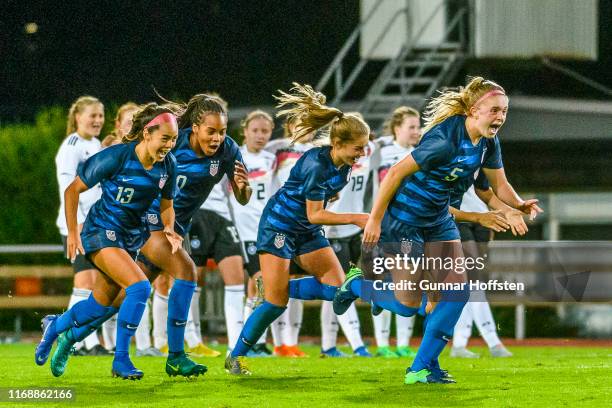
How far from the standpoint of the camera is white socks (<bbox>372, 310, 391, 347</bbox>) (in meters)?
11.5

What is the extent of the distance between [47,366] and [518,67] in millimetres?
8537

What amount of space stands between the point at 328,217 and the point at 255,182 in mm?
3181

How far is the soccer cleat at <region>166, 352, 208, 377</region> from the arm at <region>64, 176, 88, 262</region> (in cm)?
95

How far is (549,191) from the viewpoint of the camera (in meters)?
16.5

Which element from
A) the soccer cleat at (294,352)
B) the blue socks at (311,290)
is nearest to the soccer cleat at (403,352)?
the soccer cleat at (294,352)

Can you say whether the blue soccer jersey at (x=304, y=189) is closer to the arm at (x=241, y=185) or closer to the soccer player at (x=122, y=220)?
the arm at (x=241, y=185)

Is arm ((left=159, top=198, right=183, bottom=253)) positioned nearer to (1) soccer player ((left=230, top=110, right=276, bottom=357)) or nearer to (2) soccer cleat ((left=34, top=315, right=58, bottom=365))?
(2) soccer cleat ((left=34, top=315, right=58, bottom=365))

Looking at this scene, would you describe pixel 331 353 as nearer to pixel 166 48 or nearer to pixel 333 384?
pixel 333 384

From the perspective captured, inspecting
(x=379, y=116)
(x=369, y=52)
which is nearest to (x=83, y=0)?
(x=369, y=52)

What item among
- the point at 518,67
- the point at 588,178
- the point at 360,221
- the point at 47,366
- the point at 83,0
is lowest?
the point at 47,366

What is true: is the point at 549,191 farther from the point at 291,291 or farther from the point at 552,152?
the point at 291,291

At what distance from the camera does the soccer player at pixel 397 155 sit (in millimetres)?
11250

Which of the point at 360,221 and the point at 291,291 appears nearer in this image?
the point at 360,221

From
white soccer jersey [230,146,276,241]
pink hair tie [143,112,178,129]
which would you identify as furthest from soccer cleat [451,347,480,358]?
pink hair tie [143,112,178,129]
